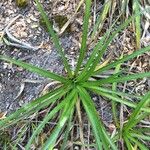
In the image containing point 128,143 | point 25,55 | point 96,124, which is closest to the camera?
point 96,124

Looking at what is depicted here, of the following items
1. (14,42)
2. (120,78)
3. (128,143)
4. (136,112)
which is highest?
(14,42)

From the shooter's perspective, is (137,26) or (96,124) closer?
(96,124)

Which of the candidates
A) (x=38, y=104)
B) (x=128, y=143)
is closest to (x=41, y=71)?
(x=38, y=104)

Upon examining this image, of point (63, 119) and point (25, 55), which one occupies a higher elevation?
point (25, 55)

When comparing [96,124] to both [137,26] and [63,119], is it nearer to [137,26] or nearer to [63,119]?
[63,119]

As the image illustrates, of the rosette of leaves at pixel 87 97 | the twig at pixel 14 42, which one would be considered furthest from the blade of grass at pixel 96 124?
the twig at pixel 14 42

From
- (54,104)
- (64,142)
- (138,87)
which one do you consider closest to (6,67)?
(54,104)

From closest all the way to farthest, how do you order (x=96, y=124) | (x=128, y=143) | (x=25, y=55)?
(x=96, y=124), (x=128, y=143), (x=25, y=55)
